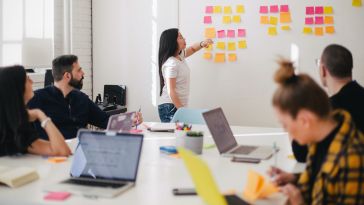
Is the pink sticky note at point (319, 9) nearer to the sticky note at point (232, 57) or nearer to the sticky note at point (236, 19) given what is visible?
the sticky note at point (236, 19)

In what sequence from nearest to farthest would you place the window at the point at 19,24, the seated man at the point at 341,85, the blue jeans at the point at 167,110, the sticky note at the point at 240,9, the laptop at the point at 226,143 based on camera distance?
1. the seated man at the point at 341,85
2. the laptop at the point at 226,143
3. the window at the point at 19,24
4. the blue jeans at the point at 167,110
5. the sticky note at the point at 240,9

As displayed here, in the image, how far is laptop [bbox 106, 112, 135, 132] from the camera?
8.50ft

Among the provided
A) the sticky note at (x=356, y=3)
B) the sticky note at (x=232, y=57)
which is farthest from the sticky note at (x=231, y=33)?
the sticky note at (x=356, y=3)

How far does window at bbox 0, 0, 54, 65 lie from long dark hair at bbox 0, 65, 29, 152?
5.64 feet

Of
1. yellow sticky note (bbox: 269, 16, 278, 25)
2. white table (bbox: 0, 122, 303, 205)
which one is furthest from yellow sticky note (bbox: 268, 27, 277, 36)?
white table (bbox: 0, 122, 303, 205)

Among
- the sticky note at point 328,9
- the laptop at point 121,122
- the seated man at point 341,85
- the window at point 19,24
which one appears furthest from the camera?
the sticky note at point 328,9

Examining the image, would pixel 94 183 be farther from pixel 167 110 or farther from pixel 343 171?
pixel 167 110

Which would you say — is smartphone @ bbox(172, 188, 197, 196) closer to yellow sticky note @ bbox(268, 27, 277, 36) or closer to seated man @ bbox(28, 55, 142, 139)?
seated man @ bbox(28, 55, 142, 139)

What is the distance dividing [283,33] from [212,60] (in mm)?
761

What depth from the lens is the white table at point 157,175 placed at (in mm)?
1653

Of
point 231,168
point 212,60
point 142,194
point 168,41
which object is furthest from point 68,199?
point 212,60

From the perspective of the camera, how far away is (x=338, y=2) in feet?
13.8

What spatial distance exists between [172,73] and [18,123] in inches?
75.5

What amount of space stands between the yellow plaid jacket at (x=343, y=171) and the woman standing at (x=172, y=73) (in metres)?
2.61
